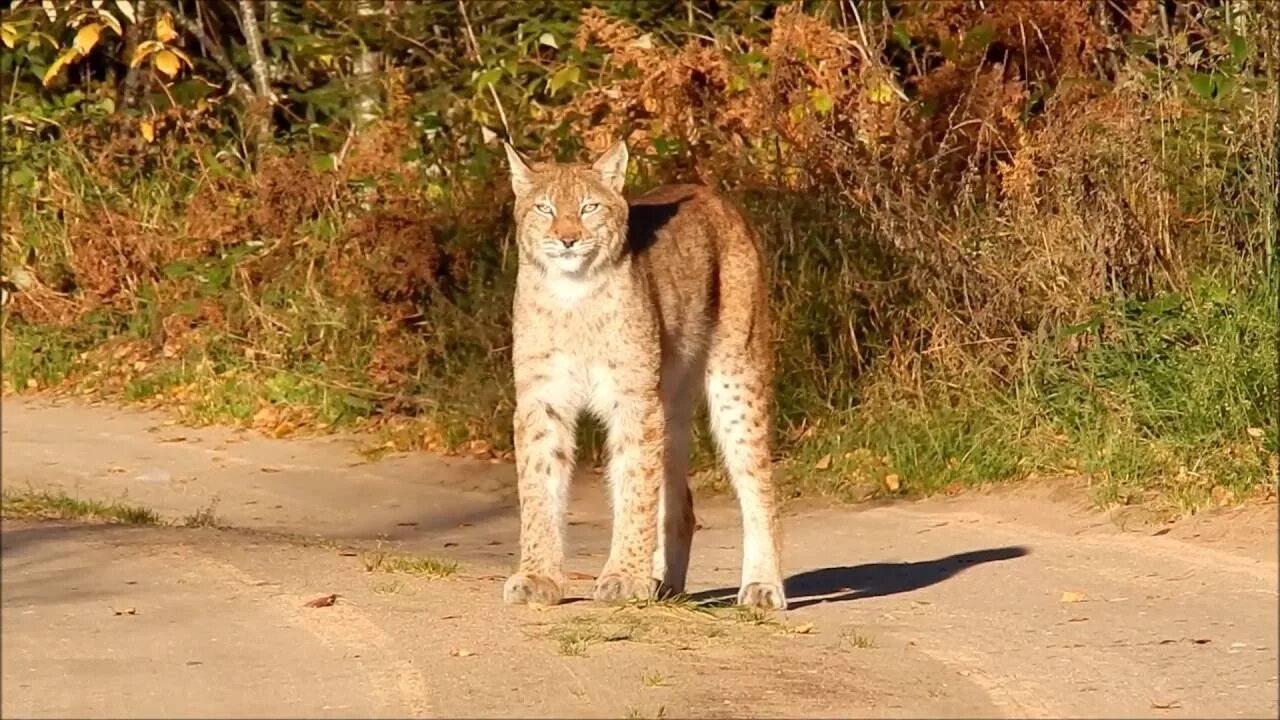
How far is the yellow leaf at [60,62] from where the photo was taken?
13.5m

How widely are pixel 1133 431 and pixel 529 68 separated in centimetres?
528

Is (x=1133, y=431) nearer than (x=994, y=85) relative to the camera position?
Yes

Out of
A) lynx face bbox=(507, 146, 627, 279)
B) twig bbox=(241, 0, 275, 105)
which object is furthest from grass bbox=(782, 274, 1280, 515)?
twig bbox=(241, 0, 275, 105)

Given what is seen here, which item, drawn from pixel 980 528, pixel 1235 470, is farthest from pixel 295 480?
pixel 1235 470

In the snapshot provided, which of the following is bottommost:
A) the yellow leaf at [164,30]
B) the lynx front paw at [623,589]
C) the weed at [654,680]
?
the lynx front paw at [623,589]

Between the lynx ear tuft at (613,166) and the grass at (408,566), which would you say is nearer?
the grass at (408,566)

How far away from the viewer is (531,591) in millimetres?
7188

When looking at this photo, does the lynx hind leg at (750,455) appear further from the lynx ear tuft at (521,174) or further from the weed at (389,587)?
the weed at (389,587)

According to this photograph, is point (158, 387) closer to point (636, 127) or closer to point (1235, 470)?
point (636, 127)

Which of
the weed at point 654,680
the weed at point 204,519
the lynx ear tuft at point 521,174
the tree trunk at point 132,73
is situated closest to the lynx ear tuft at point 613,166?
the lynx ear tuft at point 521,174

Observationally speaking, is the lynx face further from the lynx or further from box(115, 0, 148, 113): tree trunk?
box(115, 0, 148, 113): tree trunk

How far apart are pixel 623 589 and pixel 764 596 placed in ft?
1.67

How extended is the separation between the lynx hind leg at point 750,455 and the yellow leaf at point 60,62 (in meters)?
6.70

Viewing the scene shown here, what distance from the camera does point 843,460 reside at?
10.4 meters
